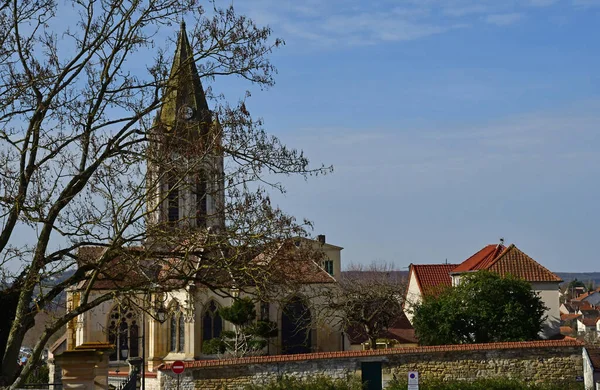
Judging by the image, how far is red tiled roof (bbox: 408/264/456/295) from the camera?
5000 cm

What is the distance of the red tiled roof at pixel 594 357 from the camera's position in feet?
79.9

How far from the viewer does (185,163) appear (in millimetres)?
11383

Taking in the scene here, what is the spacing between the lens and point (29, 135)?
11766 millimetres

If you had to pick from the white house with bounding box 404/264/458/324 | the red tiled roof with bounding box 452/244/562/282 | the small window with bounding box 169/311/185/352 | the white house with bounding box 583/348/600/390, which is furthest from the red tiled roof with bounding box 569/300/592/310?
the white house with bounding box 583/348/600/390

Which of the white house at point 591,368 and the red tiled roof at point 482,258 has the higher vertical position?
the red tiled roof at point 482,258

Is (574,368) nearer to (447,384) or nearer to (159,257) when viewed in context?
A: (447,384)

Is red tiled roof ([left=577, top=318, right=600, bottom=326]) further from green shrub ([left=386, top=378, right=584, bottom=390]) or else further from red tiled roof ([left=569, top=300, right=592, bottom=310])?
green shrub ([left=386, top=378, right=584, bottom=390])

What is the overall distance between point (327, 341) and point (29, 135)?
1188 inches

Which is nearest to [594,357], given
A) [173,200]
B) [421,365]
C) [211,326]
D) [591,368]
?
[591,368]

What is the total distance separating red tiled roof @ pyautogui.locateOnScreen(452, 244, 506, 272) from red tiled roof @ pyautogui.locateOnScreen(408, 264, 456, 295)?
1.60 metres

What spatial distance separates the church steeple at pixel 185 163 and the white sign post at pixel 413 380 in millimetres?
12388

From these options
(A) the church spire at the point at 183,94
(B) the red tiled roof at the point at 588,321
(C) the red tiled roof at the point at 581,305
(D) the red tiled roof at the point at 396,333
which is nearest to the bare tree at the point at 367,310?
(D) the red tiled roof at the point at 396,333

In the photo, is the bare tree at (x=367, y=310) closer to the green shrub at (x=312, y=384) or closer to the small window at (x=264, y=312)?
the small window at (x=264, y=312)

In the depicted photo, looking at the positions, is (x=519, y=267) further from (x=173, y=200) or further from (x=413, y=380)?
(x=173, y=200)
